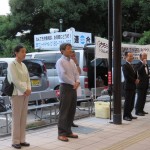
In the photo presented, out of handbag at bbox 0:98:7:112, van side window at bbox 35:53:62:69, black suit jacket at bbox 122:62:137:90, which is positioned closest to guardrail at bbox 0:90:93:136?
handbag at bbox 0:98:7:112

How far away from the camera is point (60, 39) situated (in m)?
15.7

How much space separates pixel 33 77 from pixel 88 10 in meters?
14.9

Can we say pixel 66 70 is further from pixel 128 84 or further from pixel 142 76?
pixel 142 76

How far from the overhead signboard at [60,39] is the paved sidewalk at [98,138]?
6720 mm

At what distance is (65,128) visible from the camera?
6.98 m

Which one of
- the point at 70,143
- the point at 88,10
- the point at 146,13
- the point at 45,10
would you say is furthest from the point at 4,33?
the point at 70,143

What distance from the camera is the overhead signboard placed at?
1509 centimetres

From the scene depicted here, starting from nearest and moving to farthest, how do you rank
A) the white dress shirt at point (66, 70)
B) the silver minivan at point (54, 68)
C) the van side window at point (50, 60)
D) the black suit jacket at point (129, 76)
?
1. the white dress shirt at point (66, 70)
2. the black suit jacket at point (129, 76)
3. the silver minivan at point (54, 68)
4. the van side window at point (50, 60)

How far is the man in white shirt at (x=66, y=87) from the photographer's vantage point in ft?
22.4

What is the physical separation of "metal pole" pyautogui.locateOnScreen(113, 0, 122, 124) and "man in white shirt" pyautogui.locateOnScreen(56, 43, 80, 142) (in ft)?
5.87

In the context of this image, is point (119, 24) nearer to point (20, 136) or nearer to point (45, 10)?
point (20, 136)

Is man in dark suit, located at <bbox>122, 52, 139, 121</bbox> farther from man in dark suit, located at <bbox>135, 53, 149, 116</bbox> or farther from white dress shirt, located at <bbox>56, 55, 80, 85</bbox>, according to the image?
white dress shirt, located at <bbox>56, 55, 80, 85</bbox>

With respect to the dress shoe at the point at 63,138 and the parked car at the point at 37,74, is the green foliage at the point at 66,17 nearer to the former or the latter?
the parked car at the point at 37,74

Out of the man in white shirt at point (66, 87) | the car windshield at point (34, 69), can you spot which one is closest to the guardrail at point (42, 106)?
the man in white shirt at point (66, 87)
